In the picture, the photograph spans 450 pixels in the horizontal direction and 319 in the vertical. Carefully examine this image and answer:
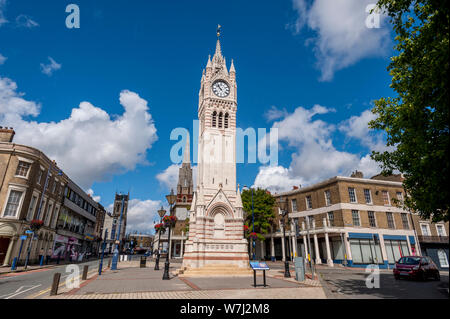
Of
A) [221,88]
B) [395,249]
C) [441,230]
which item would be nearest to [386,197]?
[395,249]

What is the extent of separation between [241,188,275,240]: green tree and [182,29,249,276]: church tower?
46.4 feet

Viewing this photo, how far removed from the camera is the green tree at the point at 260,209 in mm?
39875

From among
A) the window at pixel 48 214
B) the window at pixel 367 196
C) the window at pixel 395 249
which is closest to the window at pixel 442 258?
the window at pixel 395 249

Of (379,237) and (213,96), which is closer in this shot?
(213,96)

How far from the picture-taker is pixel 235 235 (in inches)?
984

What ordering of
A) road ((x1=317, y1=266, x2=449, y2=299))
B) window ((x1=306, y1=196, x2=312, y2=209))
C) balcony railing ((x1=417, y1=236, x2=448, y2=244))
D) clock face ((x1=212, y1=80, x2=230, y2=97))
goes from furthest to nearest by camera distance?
window ((x1=306, y1=196, x2=312, y2=209)) < balcony railing ((x1=417, y1=236, x2=448, y2=244)) < clock face ((x1=212, y1=80, x2=230, y2=97)) < road ((x1=317, y1=266, x2=449, y2=299))

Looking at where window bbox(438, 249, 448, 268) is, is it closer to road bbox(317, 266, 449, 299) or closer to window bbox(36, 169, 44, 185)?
road bbox(317, 266, 449, 299)

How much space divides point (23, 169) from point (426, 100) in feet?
112

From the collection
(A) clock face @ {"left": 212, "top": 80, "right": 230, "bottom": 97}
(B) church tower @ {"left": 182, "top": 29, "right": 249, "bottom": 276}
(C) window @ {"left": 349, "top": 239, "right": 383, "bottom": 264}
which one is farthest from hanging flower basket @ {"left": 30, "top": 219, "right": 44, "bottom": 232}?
(C) window @ {"left": 349, "top": 239, "right": 383, "bottom": 264}

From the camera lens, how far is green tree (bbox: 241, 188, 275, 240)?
3988 cm
